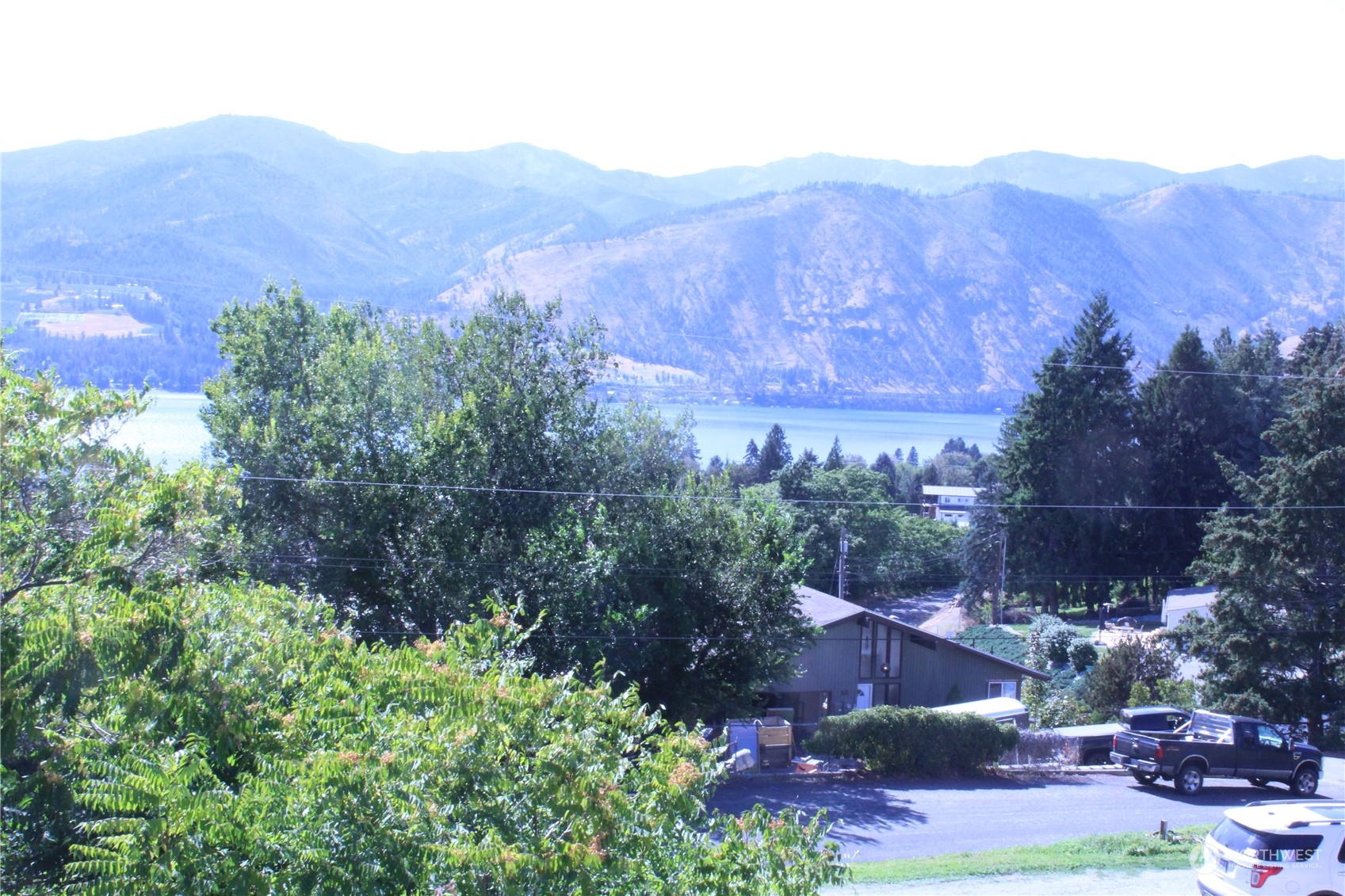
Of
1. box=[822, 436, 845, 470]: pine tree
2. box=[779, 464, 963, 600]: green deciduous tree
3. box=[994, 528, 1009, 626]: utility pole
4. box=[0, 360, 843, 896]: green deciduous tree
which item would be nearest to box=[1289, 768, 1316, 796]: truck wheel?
box=[0, 360, 843, 896]: green deciduous tree

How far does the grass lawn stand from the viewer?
43.6 feet

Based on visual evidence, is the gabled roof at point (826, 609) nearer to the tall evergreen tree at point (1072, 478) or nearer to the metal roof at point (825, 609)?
the metal roof at point (825, 609)

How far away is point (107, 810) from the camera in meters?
5.11

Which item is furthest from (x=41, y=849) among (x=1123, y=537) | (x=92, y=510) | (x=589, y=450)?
(x=1123, y=537)

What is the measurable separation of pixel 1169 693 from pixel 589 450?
19.5 metres

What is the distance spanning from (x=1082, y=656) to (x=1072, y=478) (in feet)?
53.6

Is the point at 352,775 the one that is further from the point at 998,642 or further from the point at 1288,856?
the point at 998,642

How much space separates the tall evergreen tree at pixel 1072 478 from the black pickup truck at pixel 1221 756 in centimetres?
3504

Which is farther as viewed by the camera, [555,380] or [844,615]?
[844,615]

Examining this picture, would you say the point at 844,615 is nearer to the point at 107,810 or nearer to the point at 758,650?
the point at 758,650

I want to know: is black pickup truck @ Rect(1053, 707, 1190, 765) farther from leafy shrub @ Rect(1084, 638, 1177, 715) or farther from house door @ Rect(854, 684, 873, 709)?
house door @ Rect(854, 684, 873, 709)

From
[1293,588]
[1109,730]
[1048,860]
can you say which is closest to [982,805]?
[1048,860]

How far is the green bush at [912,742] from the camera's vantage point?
72.0 ft

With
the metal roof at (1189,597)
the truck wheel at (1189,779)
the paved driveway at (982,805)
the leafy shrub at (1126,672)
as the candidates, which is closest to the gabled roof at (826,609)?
the leafy shrub at (1126,672)
